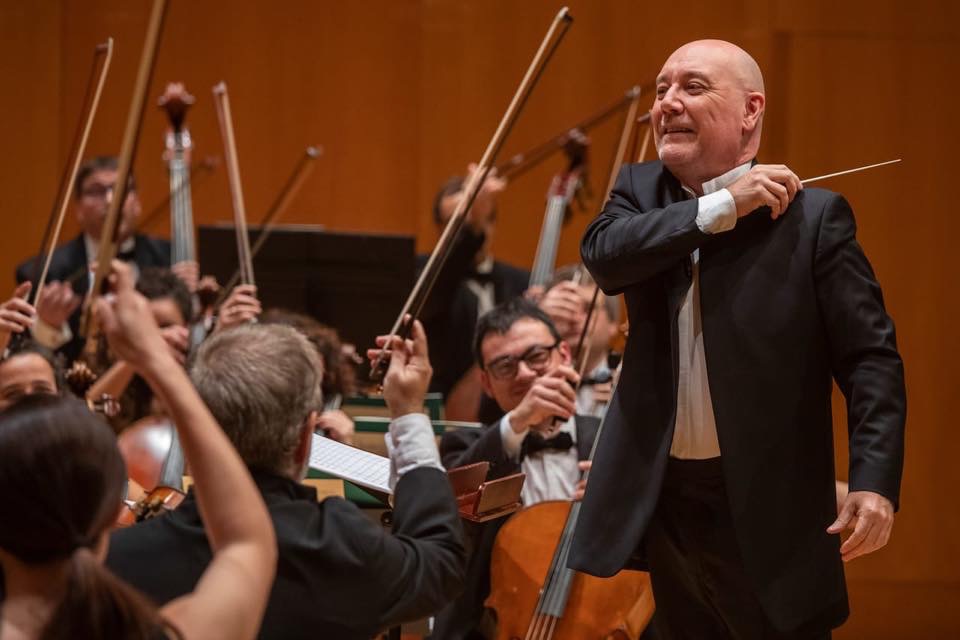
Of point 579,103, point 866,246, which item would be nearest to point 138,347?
point 866,246

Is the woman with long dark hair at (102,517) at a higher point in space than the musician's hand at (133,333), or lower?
lower

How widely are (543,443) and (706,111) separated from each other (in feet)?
3.70

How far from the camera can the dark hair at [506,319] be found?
312cm

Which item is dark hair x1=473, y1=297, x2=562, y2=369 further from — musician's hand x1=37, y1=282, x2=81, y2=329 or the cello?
musician's hand x1=37, y1=282, x2=81, y2=329

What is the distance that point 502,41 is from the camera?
5.49m

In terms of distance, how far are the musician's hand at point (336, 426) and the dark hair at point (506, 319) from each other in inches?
13.7

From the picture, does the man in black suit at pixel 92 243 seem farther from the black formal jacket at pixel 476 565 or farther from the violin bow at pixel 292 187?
the black formal jacket at pixel 476 565

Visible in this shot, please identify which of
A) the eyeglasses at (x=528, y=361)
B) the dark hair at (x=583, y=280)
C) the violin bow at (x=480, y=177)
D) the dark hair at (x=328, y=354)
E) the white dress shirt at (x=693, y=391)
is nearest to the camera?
the white dress shirt at (x=693, y=391)

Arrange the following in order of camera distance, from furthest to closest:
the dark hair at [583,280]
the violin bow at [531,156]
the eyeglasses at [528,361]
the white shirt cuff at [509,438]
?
the violin bow at [531,156] → the dark hair at [583,280] → the eyeglasses at [528,361] → the white shirt cuff at [509,438]

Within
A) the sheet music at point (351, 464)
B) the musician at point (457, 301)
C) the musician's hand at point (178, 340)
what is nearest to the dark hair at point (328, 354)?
the musician's hand at point (178, 340)

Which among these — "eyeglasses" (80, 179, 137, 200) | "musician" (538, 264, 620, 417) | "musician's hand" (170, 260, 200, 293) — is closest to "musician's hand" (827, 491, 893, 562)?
"musician" (538, 264, 620, 417)

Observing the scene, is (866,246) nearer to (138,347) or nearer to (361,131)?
(361,131)

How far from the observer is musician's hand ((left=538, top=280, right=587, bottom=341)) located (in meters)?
3.79

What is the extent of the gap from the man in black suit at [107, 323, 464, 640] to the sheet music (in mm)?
413
